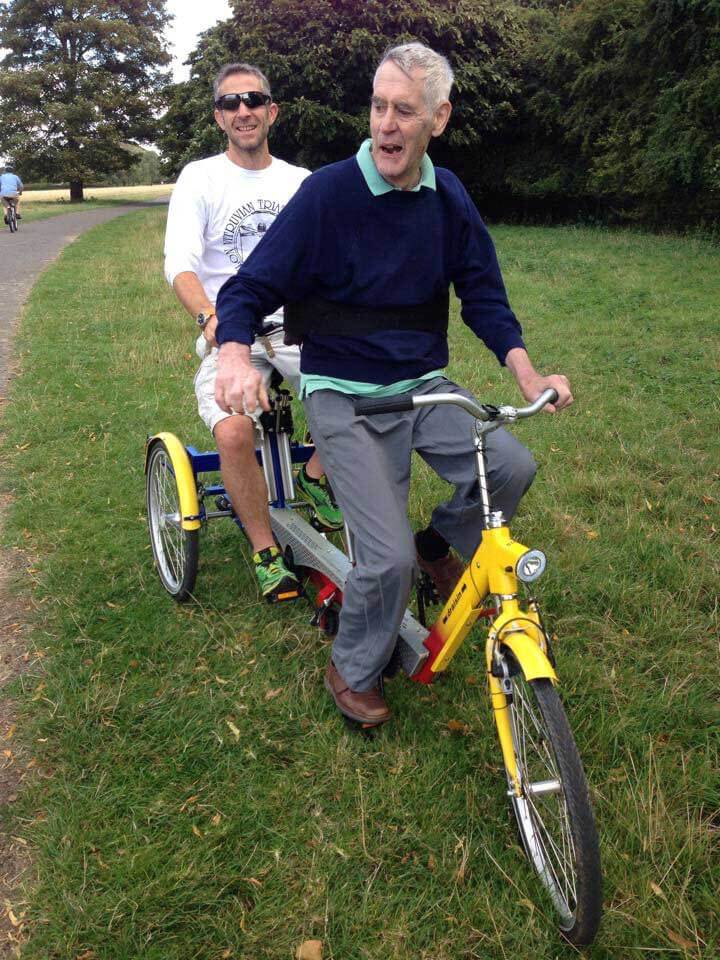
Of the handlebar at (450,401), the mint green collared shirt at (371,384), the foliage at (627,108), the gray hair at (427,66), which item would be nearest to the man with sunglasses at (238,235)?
the mint green collared shirt at (371,384)

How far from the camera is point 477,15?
19766 millimetres

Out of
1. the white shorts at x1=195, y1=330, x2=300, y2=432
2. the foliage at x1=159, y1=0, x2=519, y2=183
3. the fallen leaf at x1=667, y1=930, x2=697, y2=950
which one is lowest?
the fallen leaf at x1=667, y1=930, x2=697, y2=950

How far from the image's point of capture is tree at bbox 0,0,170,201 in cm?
4369

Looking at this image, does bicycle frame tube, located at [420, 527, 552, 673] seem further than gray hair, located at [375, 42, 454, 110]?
No

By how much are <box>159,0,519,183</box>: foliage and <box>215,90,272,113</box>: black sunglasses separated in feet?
52.4

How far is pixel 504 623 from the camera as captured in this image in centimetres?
230

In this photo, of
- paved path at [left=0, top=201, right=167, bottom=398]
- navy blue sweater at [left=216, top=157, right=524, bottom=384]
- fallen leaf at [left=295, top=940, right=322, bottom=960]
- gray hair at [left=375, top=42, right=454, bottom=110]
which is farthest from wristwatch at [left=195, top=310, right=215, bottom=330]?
paved path at [left=0, top=201, right=167, bottom=398]

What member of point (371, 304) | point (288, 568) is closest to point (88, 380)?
point (288, 568)

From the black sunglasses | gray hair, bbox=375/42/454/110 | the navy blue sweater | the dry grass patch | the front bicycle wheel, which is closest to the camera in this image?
the front bicycle wheel

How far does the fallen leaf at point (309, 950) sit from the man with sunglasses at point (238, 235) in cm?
157

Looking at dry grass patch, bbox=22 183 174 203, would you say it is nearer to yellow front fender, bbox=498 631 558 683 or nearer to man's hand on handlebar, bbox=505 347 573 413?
man's hand on handlebar, bbox=505 347 573 413

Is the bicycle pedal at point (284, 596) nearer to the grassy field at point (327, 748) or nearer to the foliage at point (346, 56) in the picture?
the grassy field at point (327, 748)

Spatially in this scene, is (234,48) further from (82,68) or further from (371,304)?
(82,68)

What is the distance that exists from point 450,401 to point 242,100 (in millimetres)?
2412
